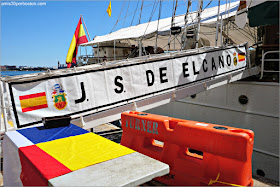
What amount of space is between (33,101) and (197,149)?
2.97 m

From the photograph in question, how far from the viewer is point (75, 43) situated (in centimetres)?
2045

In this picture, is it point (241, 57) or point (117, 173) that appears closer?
point (117, 173)

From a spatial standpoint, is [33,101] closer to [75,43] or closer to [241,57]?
[241,57]

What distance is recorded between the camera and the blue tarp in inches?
110

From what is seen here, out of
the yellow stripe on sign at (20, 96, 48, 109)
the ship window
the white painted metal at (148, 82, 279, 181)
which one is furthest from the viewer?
the ship window

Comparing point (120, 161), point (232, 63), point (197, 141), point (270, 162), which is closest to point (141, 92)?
point (197, 141)

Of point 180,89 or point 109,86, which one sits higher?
point 109,86

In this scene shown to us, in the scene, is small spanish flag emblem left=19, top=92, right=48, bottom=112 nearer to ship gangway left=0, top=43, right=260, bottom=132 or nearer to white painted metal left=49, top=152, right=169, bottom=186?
ship gangway left=0, top=43, right=260, bottom=132

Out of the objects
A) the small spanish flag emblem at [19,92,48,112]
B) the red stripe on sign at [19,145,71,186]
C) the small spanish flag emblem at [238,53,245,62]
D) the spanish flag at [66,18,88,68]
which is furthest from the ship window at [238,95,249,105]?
the spanish flag at [66,18,88,68]

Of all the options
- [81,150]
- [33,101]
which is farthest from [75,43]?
[81,150]

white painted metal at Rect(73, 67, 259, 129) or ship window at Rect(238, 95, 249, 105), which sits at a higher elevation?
white painted metal at Rect(73, 67, 259, 129)

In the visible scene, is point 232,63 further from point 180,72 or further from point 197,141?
point 197,141

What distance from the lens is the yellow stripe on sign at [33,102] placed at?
375 cm

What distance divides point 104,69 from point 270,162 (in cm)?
601
